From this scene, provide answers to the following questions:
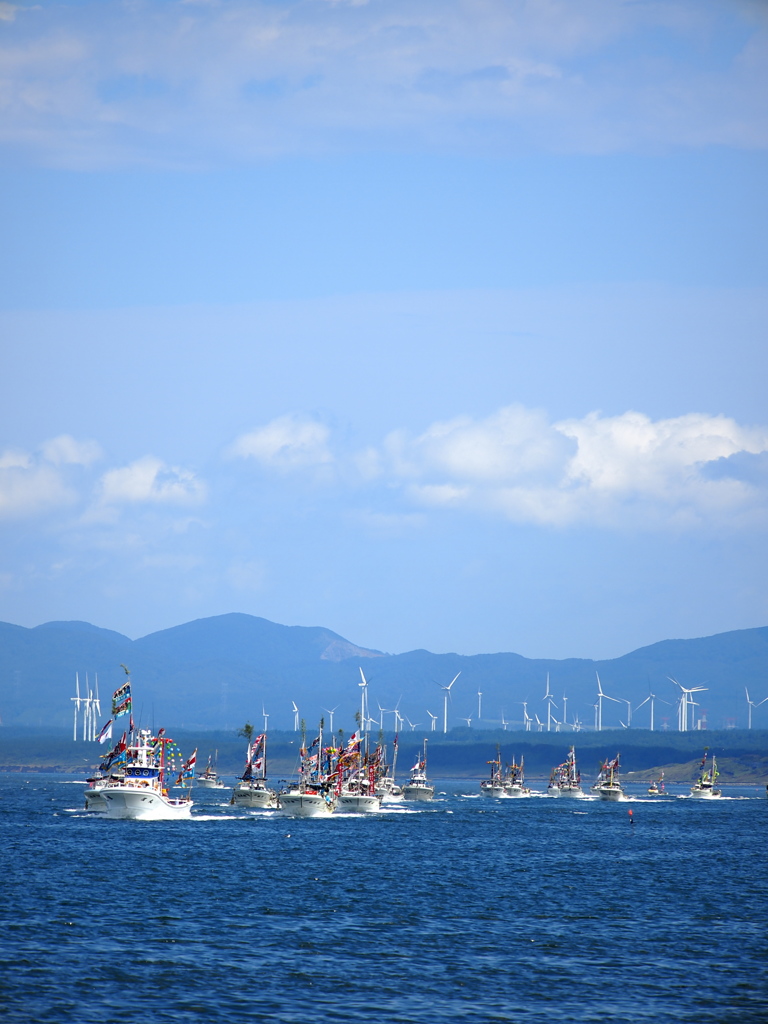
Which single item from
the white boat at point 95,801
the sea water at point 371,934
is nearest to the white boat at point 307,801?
the white boat at point 95,801

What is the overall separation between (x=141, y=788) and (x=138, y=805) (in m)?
3.46

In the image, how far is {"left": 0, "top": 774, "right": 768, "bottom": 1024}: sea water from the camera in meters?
61.0

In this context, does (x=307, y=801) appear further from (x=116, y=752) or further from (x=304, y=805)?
(x=116, y=752)

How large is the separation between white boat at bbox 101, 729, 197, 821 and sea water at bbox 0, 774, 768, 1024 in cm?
1964

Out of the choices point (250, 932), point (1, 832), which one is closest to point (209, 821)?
point (1, 832)

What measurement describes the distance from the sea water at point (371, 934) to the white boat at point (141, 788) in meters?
19.6

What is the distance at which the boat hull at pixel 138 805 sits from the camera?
16738 centimetres

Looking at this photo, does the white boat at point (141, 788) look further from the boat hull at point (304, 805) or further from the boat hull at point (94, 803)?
the boat hull at point (304, 805)

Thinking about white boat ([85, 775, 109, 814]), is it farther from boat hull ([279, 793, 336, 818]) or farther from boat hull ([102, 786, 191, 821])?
boat hull ([279, 793, 336, 818])

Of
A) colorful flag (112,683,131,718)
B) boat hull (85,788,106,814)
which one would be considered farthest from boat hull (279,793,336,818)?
colorful flag (112,683,131,718)

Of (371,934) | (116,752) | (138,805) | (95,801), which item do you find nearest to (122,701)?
(116,752)

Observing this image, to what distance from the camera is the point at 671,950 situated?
77.4 meters

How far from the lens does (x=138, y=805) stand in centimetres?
16950

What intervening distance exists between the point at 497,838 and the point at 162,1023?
384 ft
